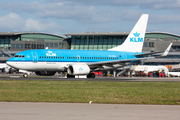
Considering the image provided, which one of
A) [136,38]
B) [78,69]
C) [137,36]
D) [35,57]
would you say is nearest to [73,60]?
[78,69]

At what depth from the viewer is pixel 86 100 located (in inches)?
720

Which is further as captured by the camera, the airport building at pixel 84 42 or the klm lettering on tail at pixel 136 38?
the airport building at pixel 84 42

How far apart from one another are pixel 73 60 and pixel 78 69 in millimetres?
2860

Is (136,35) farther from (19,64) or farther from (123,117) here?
(123,117)

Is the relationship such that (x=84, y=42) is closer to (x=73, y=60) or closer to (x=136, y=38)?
(x=136, y=38)

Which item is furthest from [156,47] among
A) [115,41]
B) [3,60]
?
[3,60]

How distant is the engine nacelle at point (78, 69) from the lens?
1797 inches

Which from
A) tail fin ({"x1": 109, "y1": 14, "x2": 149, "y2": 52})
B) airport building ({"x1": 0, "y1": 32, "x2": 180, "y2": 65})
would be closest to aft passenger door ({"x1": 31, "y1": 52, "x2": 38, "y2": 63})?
tail fin ({"x1": 109, "y1": 14, "x2": 149, "y2": 52})

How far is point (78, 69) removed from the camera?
45.8 metres

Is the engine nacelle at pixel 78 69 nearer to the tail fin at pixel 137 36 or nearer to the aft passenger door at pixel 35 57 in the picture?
the aft passenger door at pixel 35 57

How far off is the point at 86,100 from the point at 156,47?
325ft

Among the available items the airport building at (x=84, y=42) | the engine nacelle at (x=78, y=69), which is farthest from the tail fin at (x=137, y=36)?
the airport building at (x=84, y=42)

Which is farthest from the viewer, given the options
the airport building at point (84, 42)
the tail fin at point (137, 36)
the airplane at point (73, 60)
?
the airport building at point (84, 42)

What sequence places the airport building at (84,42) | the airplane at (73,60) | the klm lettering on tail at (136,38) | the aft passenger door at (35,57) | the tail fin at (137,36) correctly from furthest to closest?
the airport building at (84,42) < the klm lettering on tail at (136,38) < the tail fin at (137,36) < the aft passenger door at (35,57) < the airplane at (73,60)
